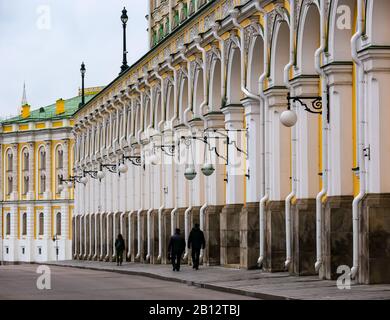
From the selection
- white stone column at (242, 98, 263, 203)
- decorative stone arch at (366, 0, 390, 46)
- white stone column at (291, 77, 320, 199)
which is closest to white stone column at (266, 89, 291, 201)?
white stone column at (242, 98, 263, 203)

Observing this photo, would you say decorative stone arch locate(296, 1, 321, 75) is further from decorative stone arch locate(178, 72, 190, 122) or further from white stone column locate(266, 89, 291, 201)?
decorative stone arch locate(178, 72, 190, 122)

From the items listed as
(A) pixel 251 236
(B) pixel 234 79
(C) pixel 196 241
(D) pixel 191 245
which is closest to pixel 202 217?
(D) pixel 191 245

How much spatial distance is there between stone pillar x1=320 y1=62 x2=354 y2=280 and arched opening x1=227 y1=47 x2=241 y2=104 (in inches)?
402

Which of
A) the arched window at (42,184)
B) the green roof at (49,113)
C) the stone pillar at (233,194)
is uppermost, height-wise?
the green roof at (49,113)

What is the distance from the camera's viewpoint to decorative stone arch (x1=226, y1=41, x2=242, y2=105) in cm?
3819

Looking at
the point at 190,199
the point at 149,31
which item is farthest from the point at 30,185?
the point at 190,199

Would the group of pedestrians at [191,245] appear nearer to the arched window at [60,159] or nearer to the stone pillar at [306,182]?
the stone pillar at [306,182]

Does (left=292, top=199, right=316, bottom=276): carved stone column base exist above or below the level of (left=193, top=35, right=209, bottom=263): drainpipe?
below

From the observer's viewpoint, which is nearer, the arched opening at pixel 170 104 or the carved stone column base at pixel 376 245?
the carved stone column base at pixel 376 245

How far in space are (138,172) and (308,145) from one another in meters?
26.0

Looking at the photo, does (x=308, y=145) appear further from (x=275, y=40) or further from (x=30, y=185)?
(x=30, y=185)

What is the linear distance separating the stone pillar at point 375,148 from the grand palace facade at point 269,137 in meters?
0.03

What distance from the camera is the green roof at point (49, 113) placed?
105750 mm

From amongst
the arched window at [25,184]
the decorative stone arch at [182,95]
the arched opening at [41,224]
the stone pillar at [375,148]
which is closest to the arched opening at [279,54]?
the stone pillar at [375,148]
